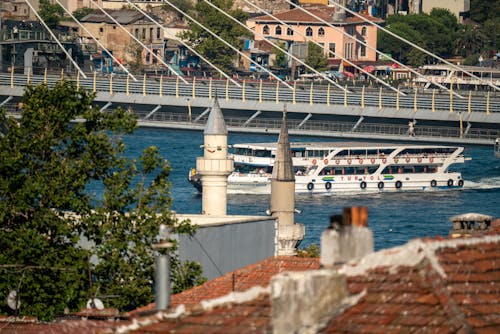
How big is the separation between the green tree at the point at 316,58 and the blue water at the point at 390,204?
29.2 meters

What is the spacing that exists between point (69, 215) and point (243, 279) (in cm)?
604

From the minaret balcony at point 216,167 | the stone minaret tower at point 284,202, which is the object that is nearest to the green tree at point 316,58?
the stone minaret tower at point 284,202

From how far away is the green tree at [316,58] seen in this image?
12175 cm

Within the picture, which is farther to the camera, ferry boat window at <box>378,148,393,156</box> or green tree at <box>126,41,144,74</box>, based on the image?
green tree at <box>126,41,144,74</box>

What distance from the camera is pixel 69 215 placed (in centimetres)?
2441

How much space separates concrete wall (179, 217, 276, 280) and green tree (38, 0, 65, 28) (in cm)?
9778

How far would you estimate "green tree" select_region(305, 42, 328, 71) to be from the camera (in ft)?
399

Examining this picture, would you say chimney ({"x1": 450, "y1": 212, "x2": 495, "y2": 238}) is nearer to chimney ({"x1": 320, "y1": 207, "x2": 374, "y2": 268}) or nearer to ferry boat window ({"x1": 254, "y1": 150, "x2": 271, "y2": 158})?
chimney ({"x1": 320, "y1": 207, "x2": 374, "y2": 268})

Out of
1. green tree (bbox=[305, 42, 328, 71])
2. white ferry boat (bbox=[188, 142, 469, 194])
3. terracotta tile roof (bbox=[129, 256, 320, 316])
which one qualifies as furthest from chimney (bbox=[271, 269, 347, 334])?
green tree (bbox=[305, 42, 328, 71])

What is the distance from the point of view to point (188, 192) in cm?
7550

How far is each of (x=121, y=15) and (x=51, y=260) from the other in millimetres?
112659

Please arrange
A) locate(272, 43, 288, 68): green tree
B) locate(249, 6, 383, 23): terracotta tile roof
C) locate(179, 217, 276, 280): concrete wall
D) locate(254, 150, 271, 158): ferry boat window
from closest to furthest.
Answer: locate(179, 217, 276, 280): concrete wall, locate(254, 150, 271, 158): ferry boat window, locate(272, 43, 288, 68): green tree, locate(249, 6, 383, 23): terracotta tile roof

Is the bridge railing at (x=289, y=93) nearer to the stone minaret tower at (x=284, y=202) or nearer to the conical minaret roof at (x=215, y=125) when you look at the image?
the conical minaret roof at (x=215, y=125)

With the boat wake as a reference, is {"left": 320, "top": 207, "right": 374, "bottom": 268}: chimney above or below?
above
